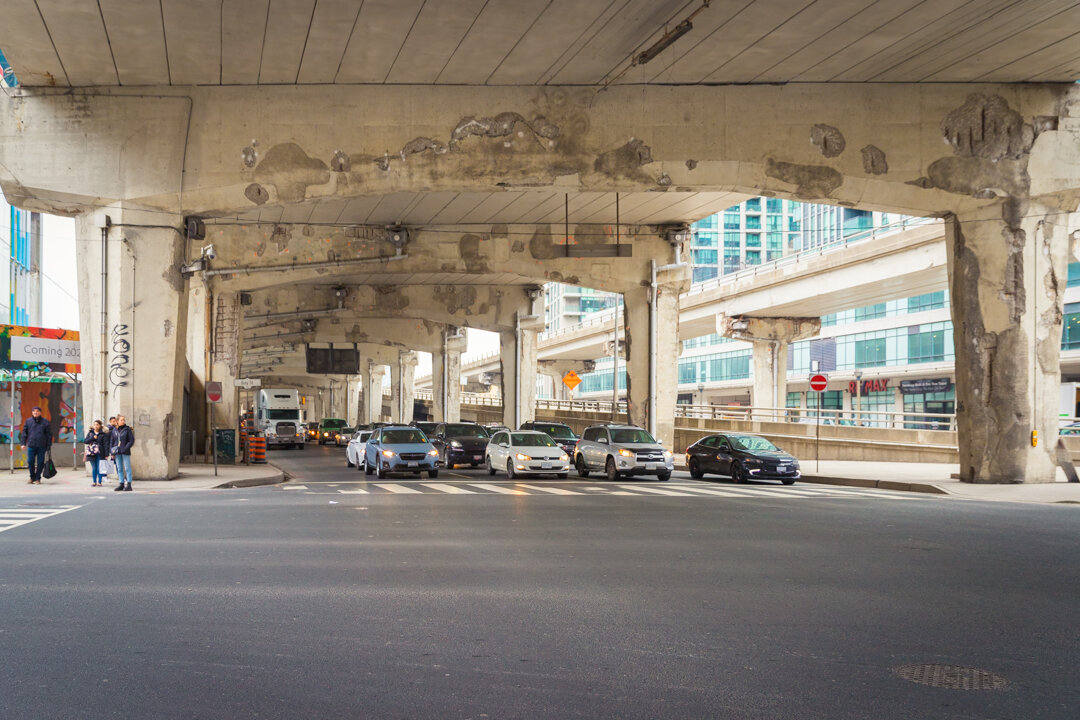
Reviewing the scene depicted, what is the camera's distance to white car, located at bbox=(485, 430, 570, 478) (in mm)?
29062

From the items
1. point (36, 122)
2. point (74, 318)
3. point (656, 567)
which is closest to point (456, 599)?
point (656, 567)

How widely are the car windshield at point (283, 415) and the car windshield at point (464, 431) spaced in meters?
26.3

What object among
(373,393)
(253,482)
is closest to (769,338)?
(253,482)

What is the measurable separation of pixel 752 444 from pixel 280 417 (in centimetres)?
3956

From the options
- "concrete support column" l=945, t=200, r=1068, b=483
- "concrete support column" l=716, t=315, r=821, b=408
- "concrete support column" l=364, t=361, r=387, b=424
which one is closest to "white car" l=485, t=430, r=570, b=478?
"concrete support column" l=945, t=200, r=1068, b=483

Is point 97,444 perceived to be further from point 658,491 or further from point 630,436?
point 630,436

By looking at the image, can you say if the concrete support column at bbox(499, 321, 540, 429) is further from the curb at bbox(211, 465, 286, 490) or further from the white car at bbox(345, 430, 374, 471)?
the curb at bbox(211, 465, 286, 490)

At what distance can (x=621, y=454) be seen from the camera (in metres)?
28.6

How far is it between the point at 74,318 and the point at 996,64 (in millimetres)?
52586

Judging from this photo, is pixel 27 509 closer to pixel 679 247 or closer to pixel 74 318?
pixel 679 247

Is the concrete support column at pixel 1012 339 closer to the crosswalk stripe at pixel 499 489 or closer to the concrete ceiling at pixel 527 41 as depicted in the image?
the concrete ceiling at pixel 527 41

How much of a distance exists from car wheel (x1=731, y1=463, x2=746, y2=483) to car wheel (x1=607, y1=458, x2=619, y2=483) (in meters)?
3.21

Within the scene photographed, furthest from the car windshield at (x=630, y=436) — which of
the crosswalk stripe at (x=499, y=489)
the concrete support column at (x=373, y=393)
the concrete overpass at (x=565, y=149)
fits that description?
the concrete support column at (x=373, y=393)

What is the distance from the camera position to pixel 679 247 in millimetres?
38031
